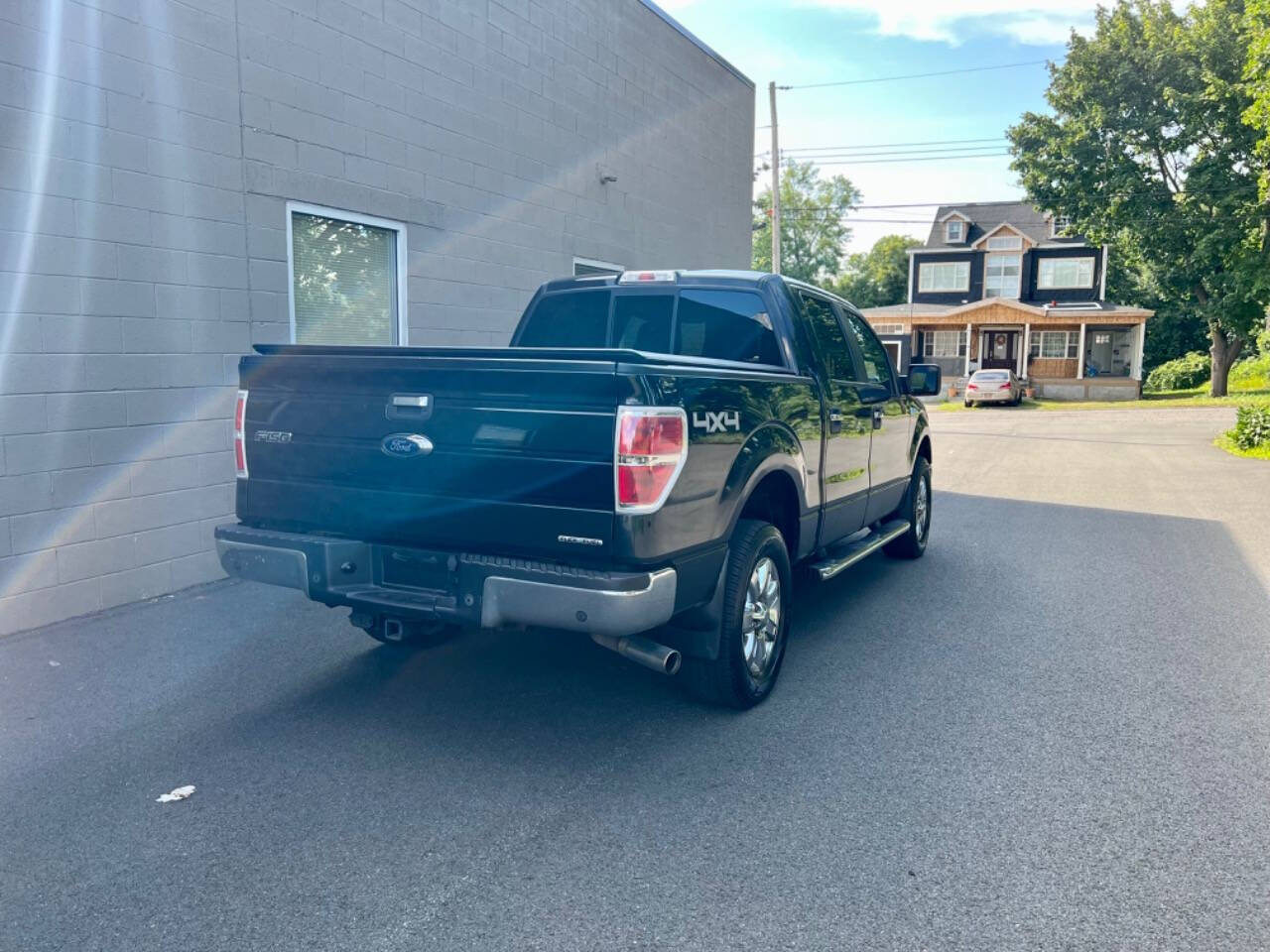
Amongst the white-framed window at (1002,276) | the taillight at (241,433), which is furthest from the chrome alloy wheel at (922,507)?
the white-framed window at (1002,276)

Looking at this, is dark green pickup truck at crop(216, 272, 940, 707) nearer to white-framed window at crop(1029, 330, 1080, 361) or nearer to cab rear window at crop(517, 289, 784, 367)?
cab rear window at crop(517, 289, 784, 367)

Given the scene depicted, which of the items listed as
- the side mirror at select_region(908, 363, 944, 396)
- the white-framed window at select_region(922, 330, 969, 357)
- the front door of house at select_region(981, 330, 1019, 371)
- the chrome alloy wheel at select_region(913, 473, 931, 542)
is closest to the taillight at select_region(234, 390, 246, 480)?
the side mirror at select_region(908, 363, 944, 396)

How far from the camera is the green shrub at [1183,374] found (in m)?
42.1

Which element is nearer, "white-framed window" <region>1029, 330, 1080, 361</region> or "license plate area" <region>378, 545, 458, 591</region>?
"license plate area" <region>378, 545, 458, 591</region>

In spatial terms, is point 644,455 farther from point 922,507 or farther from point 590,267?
point 590,267

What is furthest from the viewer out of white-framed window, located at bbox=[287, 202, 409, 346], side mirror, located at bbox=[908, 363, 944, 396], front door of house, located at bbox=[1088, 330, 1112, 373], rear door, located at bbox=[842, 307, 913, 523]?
front door of house, located at bbox=[1088, 330, 1112, 373]

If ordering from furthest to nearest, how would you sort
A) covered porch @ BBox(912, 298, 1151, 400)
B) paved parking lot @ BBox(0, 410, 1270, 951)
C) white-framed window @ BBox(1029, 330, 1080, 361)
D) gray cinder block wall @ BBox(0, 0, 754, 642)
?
white-framed window @ BBox(1029, 330, 1080, 361) < covered porch @ BBox(912, 298, 1151, 400) < gray cinder block wall @ BBox(0, 0, 754, 642) < paved parking lot @ BBox(0, 410, 1270, 951)

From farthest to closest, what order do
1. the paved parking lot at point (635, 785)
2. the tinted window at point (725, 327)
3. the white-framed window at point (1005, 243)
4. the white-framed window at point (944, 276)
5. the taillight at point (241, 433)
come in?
the white-framed window at point (944, 276), the white-framed window at point (1005, 243), the tinted window at point (725, 327), the taillight at point (241, 433), the paved parking lot at point (635, 785)

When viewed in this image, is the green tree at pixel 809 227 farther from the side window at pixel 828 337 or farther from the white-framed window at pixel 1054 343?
the side window at pixel 828 337

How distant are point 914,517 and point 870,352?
5.20ft

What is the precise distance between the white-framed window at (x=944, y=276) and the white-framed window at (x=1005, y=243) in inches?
54.8

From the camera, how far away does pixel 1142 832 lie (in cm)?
346

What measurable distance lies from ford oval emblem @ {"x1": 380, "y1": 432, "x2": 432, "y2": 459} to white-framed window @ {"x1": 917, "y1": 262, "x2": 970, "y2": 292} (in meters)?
47.6

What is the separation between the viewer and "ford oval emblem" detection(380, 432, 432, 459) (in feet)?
13.1
